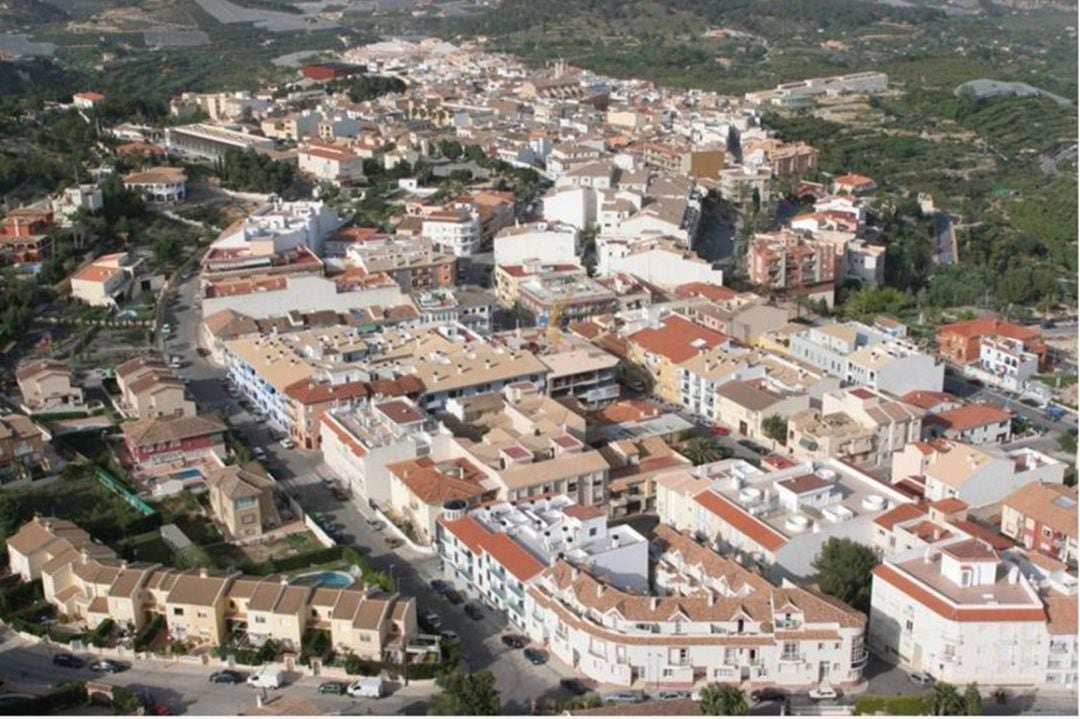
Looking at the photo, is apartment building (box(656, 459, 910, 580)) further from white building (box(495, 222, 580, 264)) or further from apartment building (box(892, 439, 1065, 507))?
white building (box(495, 222, 580, 264))

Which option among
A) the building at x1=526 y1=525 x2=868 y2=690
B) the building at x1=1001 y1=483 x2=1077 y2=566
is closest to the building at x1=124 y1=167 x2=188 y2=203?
the building at x1=526 y1=525 x2=868 y2=690

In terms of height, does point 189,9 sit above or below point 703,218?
above

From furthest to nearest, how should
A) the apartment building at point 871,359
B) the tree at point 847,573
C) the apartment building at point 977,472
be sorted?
1. the apartment building at point 871,359
2. the apartment building at point 977,472
3. the tree at point 847,573

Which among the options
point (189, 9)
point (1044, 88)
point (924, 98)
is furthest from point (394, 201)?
point (189, 9)

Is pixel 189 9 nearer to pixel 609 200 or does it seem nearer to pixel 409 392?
pixel 609 200

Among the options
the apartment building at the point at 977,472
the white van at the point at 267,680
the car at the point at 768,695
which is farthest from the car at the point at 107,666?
the apartment building at the point at 977,472

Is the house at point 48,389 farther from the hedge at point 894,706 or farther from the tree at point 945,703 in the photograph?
the tree at point 945,703
